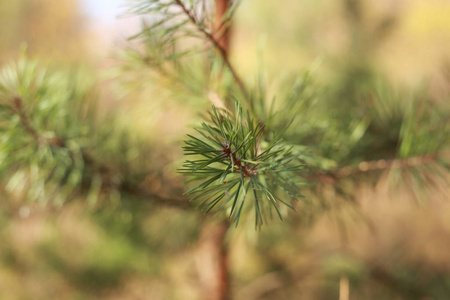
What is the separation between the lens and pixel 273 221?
391 mm

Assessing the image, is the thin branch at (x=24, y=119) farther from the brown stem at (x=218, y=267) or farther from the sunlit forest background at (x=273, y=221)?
the brown stem at (x=218, y=267)

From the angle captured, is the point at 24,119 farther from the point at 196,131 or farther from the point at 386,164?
the point at 386,164

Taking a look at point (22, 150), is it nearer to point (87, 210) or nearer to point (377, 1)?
point (87, 210)

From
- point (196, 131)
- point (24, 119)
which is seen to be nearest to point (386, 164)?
point (196, 131)

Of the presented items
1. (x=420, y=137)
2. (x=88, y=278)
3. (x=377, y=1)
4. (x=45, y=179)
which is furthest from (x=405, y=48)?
(x=88, y=278)

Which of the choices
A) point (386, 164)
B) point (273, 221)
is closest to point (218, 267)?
point (273, 221)

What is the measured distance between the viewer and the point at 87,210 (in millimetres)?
349

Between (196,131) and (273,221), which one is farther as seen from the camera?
(273,221)

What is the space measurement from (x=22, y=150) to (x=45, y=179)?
0.15 feet

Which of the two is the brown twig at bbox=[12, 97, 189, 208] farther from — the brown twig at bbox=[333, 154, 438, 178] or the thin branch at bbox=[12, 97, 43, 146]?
the brown twig at bbox=[333, 154, 438, 178]

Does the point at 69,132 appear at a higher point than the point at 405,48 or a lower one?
lower

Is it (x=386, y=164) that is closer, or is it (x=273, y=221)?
(x=386, y=164)

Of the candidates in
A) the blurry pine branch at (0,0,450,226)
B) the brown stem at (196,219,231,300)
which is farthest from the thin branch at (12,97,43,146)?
the brown stem at (196,219,231,300)

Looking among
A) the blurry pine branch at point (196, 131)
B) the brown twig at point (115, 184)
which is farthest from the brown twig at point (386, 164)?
the brown twig at point (115, 184)
